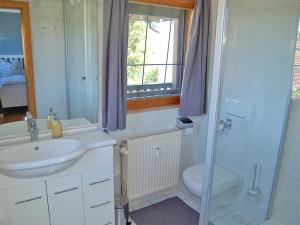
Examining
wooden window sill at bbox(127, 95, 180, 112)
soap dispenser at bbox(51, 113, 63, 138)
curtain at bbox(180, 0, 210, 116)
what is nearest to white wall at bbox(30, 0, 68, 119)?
soap dispenser at bbox(51, 113, 63, 138)

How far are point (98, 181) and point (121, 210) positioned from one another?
1.39 feet

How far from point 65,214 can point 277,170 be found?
1718 mm

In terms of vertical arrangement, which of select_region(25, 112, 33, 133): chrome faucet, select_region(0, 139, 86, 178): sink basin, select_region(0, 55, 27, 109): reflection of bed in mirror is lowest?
select_region(0, 139, 86, 178): sink basin

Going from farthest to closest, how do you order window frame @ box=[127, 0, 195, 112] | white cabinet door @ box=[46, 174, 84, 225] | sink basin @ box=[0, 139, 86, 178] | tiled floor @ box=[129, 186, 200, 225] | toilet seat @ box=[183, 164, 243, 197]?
tiled floor @ box=[129, 186, 200, 225] < window frame @ box=[127, 0, 195, 112] < toilet seat @ box=[183, 164, 243, 197] < white cabinet door @ box=[46, 174, 84, 225] < sink basin @ box=[0, 139, 86, 178]

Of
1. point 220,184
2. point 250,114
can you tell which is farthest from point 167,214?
point 250,114

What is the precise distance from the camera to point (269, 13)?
6.75ft

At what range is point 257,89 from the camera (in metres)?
2.19

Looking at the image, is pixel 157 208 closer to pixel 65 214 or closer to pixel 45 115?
pixel 65 214

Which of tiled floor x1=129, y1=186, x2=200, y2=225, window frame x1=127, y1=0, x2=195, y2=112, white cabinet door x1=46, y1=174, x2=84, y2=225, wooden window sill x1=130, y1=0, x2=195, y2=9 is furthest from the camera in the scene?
tiled floor x1=129, y1=186, x2=200, y2=225

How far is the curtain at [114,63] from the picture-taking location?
206cm

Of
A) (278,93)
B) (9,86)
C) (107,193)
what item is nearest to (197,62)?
(278,93)

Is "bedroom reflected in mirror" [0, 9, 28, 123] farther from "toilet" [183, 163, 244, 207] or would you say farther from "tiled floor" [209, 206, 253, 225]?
"tiled floor" [209, 206, 253, 225]

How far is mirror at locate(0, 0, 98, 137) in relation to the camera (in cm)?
182

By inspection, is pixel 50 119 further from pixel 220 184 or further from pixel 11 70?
pixel 220 184
